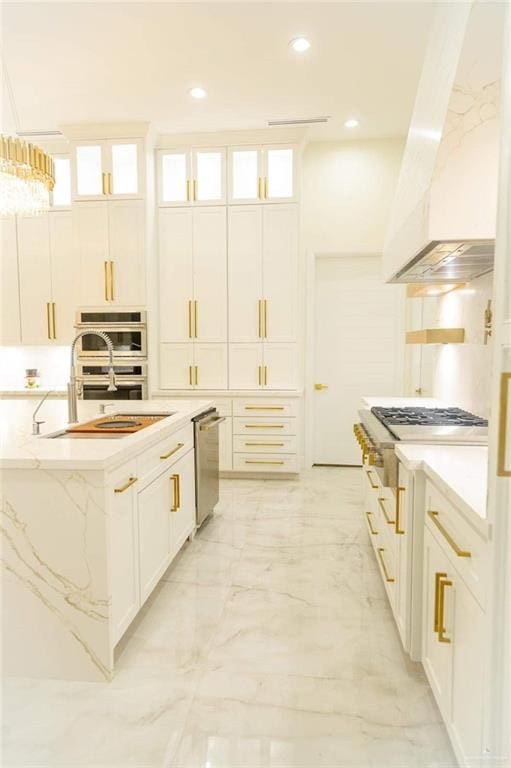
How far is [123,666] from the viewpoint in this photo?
1.98 metres

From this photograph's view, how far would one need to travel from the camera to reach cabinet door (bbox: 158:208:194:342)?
4840mm

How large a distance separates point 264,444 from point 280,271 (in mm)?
1709

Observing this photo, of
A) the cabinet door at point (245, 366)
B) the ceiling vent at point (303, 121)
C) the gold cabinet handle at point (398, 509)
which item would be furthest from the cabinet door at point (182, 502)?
the ceiling vent at point (303, 121)

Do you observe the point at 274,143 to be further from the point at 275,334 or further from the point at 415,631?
the point at 415,631

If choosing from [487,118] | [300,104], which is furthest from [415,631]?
[300,104]

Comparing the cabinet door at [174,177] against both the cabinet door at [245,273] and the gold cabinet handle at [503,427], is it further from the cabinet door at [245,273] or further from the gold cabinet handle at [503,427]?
the gold cabinet handle at [503,427]

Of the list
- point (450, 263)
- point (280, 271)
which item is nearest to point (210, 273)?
point (280, 271)

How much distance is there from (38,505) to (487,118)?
2.08m

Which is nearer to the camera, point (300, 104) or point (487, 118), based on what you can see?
point (487, 118)

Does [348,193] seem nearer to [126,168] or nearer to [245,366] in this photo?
[245,366]

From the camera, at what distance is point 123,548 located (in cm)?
199

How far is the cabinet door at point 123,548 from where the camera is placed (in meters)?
1.90

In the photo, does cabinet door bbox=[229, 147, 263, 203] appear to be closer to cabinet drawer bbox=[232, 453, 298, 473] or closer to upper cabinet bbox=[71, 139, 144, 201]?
upper cabinet bbox=[71, 139, 144, 201]

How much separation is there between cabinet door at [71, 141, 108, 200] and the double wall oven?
1.13 metres
